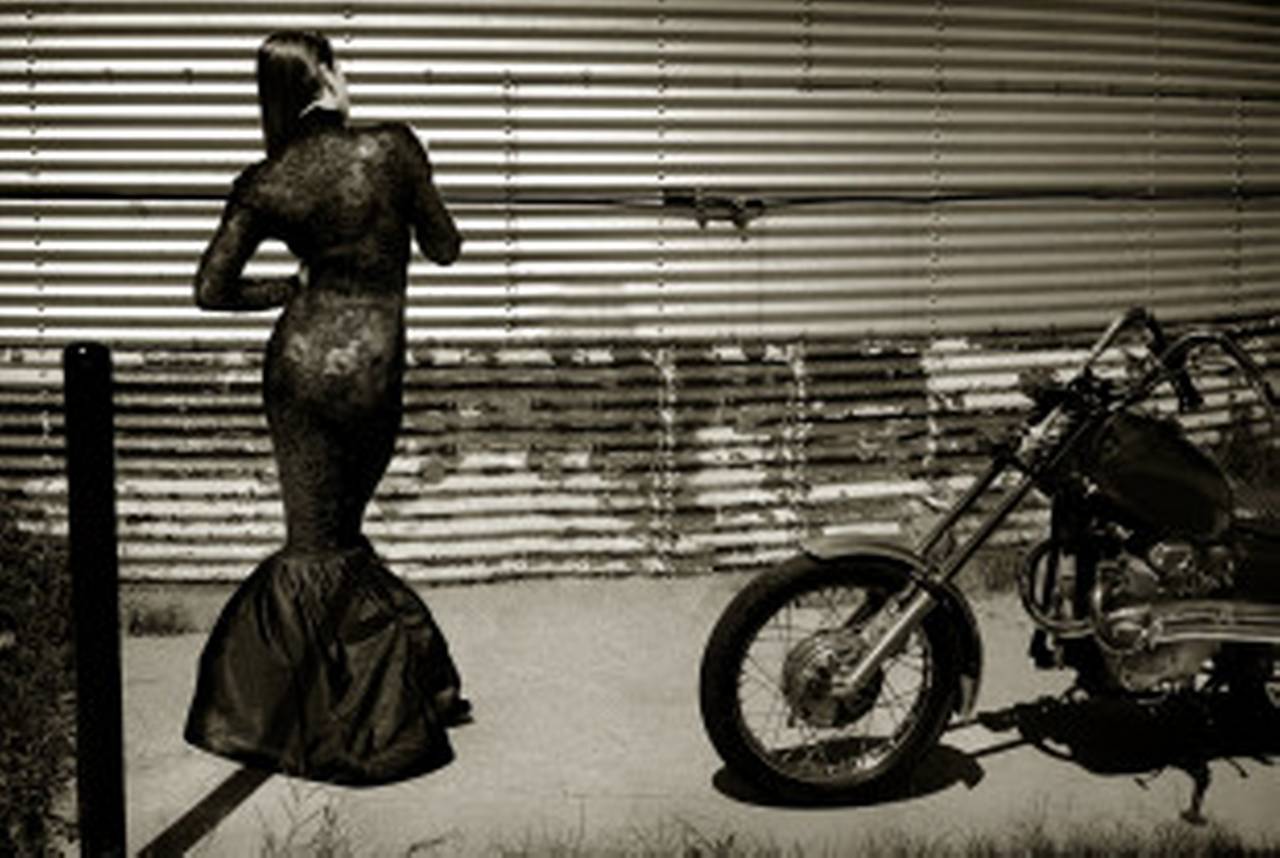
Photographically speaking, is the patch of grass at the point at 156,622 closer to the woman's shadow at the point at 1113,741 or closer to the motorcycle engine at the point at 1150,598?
the woman's shadow at the point at 1113,741

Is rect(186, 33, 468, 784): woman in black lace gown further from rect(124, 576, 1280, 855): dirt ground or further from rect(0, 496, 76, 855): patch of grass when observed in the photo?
rect(0, 496, 76, 855): patch of grass

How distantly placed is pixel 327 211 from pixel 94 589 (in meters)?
1.51

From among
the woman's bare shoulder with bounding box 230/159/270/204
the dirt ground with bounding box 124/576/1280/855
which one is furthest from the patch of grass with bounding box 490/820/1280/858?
the woman's bare shoulder with bounding box 230/159/270/204

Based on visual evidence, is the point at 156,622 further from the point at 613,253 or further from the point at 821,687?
the point at 821,687

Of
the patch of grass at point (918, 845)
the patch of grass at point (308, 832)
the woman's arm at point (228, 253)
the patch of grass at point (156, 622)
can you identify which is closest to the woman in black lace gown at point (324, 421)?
the woman's arm at point (228, 253)

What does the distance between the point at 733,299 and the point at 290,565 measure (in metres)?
2.95

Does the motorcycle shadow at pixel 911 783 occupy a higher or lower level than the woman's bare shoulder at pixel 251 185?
lower

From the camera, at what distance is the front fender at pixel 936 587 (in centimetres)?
490

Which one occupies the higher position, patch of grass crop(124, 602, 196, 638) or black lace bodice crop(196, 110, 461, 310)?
black lace bodice crop(196, 110, 461, 310)

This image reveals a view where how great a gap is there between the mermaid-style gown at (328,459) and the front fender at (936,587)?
1.46m

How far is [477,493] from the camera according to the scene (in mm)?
7504

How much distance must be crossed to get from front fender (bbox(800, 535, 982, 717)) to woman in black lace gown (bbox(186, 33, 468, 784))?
1461 millimetres

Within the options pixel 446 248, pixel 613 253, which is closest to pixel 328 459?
pixel 446 248

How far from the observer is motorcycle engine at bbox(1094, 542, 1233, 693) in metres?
5.05
